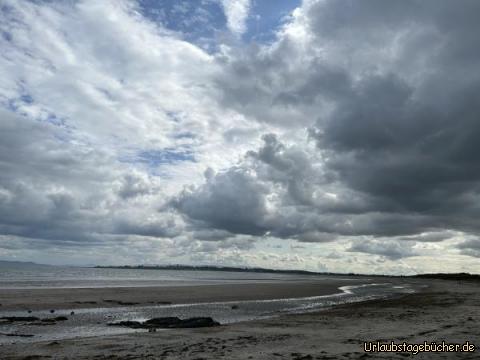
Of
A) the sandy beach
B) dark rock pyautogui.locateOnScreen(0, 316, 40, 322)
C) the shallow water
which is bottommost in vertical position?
the shallow water

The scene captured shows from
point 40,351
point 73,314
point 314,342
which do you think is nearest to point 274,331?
point 314,342

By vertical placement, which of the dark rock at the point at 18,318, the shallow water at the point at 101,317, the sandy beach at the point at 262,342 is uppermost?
the sandy beach at the point at 262,342

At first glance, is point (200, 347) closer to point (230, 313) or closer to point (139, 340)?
point (139, 340)

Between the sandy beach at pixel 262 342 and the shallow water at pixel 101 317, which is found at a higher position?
the sandy beach at pixel 262 342

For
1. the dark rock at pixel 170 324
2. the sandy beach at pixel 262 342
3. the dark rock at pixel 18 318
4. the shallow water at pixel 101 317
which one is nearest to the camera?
the sandy beach at pixel 262 342

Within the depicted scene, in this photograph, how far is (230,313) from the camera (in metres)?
32.4

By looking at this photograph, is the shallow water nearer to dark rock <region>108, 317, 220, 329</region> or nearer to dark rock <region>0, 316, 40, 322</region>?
dark rock <region>108, 317, 220, 329</region>

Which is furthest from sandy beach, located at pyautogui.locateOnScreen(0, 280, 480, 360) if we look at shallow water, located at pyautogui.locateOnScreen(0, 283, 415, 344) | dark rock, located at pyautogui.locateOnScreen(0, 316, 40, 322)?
dark rock, located at pyautogui.locateOnScreen(0, 316, 40, 322)

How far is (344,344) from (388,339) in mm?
2181

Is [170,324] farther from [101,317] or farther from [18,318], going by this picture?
[18,318]

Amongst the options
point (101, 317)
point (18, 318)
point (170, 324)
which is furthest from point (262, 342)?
point (18, 318)

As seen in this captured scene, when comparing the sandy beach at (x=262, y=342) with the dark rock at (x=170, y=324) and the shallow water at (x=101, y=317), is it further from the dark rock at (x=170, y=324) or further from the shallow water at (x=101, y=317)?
the shallow water at (x=101, y=317)

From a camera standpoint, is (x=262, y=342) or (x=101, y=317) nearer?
(x=262, y=342)

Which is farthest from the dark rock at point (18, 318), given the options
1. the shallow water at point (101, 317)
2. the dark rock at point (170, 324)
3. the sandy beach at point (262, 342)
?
the sandy beach at point (262, 342)
